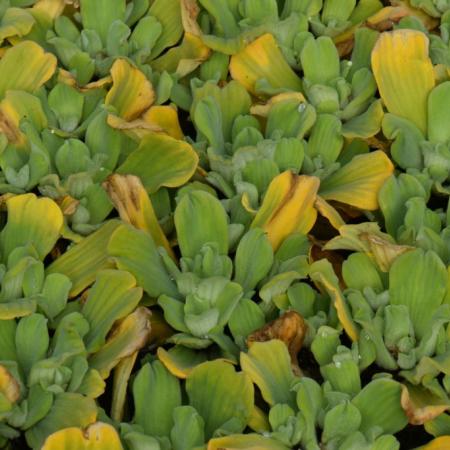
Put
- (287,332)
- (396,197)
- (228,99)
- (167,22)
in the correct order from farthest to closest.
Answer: (167,22), (228,99), (396,197), (287,332)

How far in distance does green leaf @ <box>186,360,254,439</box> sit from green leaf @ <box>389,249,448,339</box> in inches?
6.9

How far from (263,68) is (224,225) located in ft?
0.93

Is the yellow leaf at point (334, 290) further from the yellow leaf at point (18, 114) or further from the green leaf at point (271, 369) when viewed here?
the yellow leaf at point (18, 114)

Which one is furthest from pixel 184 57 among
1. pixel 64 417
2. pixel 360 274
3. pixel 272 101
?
pixel 64 417

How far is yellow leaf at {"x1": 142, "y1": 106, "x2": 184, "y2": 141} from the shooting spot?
1.15 m

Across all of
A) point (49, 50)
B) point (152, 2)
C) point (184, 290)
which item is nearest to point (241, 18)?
point (152, 2)

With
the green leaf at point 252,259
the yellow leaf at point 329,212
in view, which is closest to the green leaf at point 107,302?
the green leaf at point 252,259

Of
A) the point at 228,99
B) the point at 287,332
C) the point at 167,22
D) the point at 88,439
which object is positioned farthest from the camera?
the point at 167,22

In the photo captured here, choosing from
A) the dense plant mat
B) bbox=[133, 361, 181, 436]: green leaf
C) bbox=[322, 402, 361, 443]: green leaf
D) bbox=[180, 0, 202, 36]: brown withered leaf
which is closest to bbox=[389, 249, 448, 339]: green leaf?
the dense plant mat

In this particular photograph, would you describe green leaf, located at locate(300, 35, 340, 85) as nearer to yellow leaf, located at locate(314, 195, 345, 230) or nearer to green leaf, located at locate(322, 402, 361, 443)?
yellow leaf, located at locate(314, 195, 345, 230)

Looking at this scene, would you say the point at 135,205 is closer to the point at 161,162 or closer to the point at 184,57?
the point at 161,162

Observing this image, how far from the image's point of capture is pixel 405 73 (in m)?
1.17

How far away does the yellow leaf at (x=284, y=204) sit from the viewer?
1028 millimetres

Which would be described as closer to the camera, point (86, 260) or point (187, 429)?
point (187, 429)
